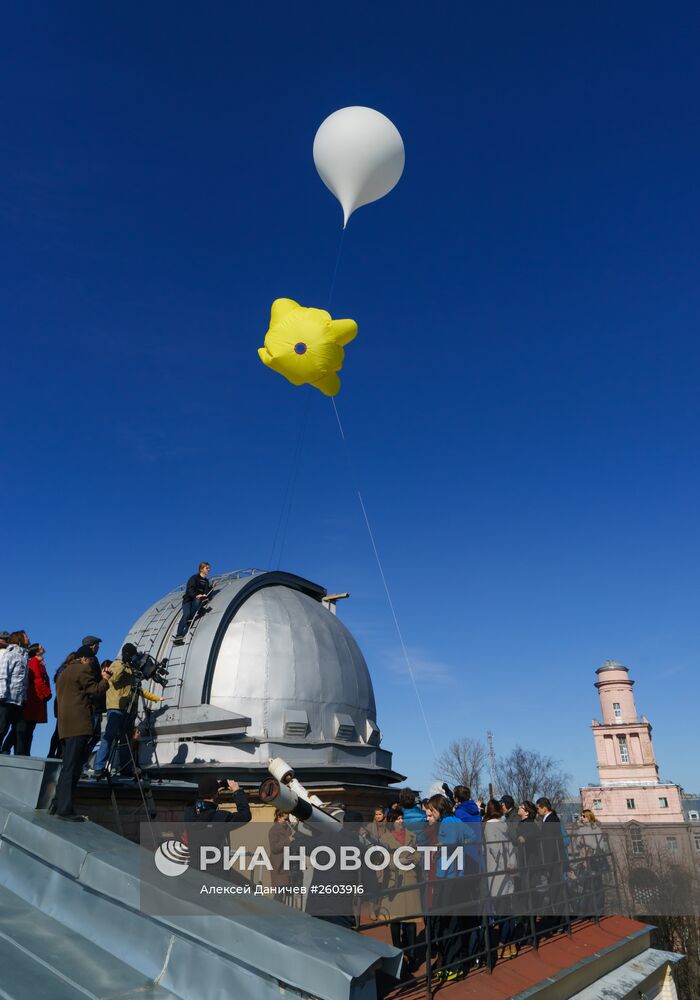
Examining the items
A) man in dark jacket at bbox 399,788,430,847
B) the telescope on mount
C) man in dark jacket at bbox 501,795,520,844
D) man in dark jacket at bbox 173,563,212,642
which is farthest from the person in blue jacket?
man in dark jacket at bbox 173,563,212,642

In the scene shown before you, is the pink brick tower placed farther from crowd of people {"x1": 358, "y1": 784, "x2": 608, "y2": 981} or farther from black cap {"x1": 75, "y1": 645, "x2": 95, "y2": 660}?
Result: black cap {"x1": 75, "y1": 645, "x2": 95, "y2": 660}

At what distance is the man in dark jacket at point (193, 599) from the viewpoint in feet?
65.6

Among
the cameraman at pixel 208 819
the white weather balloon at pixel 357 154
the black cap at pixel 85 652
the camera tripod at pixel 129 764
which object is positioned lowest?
the cameraman at pixel 208 819

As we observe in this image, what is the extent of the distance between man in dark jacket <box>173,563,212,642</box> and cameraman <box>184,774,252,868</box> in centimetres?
1245

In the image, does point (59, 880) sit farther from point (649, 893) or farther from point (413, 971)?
point (649, 893)

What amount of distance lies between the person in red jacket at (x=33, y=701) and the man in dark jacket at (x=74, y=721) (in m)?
2.70

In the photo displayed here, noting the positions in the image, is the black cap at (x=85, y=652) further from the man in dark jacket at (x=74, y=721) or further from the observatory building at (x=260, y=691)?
the observatory building at (x=260, y=691)

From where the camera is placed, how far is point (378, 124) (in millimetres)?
11875

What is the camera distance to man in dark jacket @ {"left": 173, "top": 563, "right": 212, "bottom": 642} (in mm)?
19980

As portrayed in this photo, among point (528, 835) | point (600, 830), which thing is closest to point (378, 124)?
point (528, 835)

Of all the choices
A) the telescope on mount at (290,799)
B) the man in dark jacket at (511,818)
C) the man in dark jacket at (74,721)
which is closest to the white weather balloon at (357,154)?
the man in dark jacket at (74,721)

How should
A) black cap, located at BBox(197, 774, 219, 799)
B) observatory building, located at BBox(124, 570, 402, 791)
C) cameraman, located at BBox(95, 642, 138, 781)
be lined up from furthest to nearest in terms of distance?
observatory building, located at BBox(124, 570, 402, 791)
cameraman, located at BBox(95, 642, 138, 781)
black cap, located at BBox(197, 774, 219, 799)

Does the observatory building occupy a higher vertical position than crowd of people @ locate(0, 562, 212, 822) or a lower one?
higher

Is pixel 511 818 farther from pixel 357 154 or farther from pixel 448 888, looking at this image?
pixel 357 154
